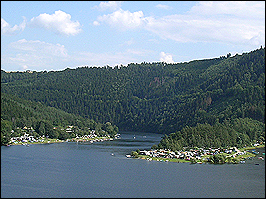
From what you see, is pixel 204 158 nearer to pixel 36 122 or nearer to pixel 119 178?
pixel 119 178

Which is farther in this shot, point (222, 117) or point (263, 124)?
point (222, 117)

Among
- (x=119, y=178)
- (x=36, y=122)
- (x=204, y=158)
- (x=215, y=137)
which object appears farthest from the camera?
(x=36, y=122)

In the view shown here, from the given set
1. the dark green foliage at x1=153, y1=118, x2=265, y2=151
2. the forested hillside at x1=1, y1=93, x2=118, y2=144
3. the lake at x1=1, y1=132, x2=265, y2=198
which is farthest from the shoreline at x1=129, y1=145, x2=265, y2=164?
the forested hillside at x1=1, y1=93, x2=118, y2=144

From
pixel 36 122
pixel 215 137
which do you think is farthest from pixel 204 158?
pixel 36 122

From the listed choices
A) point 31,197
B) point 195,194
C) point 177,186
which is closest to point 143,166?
point 177,186

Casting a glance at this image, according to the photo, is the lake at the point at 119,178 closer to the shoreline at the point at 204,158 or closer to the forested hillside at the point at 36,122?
the shoreline at the point at 204,158

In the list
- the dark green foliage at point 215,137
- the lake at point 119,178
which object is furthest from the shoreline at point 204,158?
the dark green foliage at point 215,137

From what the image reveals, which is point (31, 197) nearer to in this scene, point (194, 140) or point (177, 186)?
point (177, 186)

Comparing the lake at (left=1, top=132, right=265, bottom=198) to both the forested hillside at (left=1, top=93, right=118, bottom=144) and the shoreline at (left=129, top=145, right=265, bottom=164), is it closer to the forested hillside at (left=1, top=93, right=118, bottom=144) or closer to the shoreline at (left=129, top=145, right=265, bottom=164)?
the shoreline at (left=129, top=145, right=265, bottom=164)
